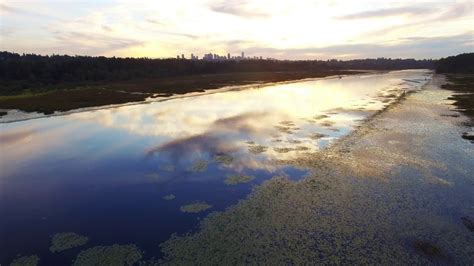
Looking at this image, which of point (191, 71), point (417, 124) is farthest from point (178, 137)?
point (191, 71)

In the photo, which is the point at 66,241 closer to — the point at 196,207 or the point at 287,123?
the point at 196,207

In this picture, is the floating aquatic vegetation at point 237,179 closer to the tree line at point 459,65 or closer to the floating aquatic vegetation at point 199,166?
the floating aquatic vegetation at point 199,166

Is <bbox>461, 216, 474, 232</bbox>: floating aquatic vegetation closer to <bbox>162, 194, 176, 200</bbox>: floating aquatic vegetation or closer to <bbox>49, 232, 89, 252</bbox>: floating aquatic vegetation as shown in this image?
<bbox>162, 194, 176, 200</bbox>: floating aquatic vegetation

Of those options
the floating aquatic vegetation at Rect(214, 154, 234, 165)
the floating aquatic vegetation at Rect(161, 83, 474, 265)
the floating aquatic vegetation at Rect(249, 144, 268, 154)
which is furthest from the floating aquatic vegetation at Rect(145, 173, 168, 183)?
the floating aquatic vegetation at Rect(249, 144, 268, 154)

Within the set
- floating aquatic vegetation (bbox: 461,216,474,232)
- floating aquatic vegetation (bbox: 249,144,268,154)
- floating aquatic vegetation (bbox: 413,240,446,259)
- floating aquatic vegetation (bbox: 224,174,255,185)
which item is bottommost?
floating aquatic vegetation (bbox: 461,216,474,232)

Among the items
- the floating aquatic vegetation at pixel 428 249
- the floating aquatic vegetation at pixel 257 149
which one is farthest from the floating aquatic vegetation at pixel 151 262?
the floating aquatic vegetation at pixel 257 149

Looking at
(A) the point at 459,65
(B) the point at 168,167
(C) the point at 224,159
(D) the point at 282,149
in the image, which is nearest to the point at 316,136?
(D) the point at 282,149

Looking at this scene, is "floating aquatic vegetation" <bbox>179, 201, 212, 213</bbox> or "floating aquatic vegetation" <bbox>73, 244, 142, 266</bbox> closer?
"floating aquatic vegetation" <bbox>73, 244, 142, 266</bbox>
